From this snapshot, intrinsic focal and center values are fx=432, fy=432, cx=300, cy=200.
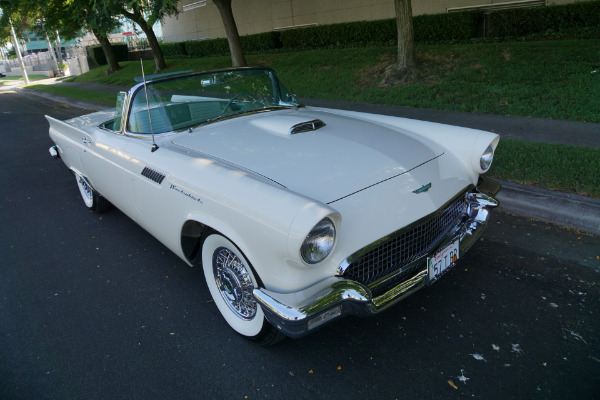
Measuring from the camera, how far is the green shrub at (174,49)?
23.8 metres

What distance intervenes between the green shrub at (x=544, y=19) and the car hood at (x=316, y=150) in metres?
9.36

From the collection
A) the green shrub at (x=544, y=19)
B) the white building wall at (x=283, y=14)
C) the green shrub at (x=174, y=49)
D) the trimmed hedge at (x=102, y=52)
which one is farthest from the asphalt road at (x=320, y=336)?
the trimmed hedge at (x=102, y=52)

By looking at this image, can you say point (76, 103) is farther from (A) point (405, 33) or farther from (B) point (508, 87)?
(B) point (508, 87)

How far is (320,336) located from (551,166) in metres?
3.26

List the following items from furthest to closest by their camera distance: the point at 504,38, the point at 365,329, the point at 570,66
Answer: the point at 504,38
the point at 570,66
the point at 365,329

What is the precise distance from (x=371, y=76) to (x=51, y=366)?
359 inches

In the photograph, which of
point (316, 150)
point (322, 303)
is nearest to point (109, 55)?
point (316, 150)

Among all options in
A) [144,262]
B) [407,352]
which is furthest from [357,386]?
[144,262]

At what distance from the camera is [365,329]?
2695 millimetres

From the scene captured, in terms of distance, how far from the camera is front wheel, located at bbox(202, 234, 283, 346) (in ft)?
8.18

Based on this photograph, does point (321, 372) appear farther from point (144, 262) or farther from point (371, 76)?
point (371, 76)

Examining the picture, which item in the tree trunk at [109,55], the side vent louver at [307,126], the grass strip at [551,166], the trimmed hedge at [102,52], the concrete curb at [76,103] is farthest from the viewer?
the trimmed hedge at [102,52]

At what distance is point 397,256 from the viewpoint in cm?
249

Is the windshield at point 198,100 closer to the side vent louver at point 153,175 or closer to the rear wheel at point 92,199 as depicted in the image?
the side vent louver at point 153,175
